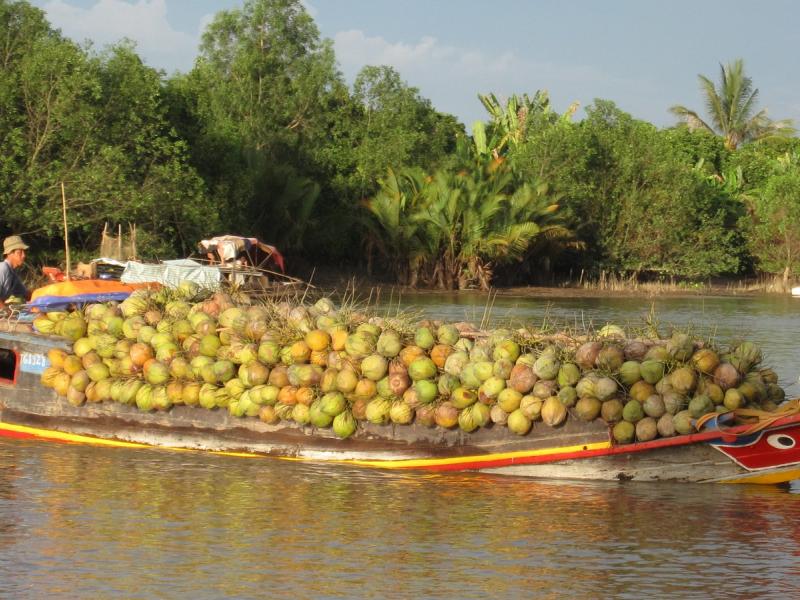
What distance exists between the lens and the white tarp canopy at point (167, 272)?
49.3 feet

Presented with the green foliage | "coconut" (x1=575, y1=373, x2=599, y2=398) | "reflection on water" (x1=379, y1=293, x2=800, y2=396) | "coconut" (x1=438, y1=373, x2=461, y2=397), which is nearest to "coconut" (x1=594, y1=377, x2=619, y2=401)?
"coconut" (x1=575, y1=373, x2=599, y2=398)

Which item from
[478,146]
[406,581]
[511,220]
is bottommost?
[406,581]

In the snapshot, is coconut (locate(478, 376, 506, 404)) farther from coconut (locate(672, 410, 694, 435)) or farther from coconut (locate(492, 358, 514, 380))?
coconut (locate(672, 410, 694, 435))

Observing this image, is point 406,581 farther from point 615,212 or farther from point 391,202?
point 615,212

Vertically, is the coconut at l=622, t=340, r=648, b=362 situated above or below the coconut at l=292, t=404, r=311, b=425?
above

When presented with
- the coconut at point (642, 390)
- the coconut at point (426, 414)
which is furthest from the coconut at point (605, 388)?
the coconut at point (426, 414)

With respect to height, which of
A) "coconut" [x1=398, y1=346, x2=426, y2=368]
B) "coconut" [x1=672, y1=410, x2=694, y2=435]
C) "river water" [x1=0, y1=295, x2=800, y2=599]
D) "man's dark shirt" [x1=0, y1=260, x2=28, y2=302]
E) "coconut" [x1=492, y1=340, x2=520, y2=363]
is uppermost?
"man's dark shirt" [x1=0, y1=260, x2=28, y2=302]

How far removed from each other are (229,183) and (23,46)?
8.22 metres

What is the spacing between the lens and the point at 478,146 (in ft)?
157

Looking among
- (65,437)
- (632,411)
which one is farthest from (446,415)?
(65,437)

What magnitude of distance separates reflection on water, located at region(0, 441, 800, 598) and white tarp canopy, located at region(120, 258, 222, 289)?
218 inches

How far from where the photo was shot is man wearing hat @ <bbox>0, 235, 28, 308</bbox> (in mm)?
10539

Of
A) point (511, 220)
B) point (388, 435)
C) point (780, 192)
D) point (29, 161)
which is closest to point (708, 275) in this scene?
point (780, 192)

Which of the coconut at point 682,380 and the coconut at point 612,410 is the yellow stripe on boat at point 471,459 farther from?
the coconut at point 682,380
